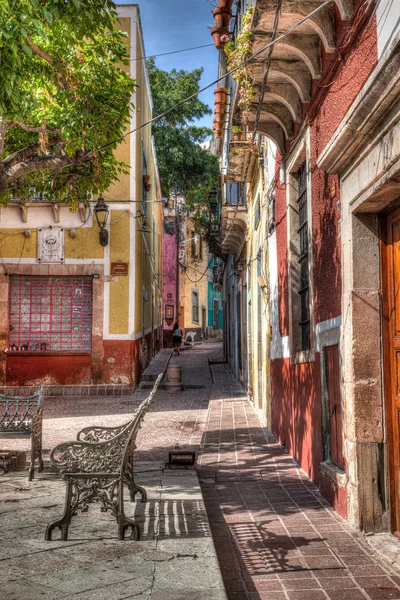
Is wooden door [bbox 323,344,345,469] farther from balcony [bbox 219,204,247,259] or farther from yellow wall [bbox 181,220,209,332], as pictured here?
yellow wall [bbox 181,220,209,332]

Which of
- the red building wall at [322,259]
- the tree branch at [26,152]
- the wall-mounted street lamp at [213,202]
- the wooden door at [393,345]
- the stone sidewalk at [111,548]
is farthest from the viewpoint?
the wall-mounted street lamp at [213,202]

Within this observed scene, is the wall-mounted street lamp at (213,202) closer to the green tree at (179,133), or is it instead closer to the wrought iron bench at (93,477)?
the green tree at (179,133)

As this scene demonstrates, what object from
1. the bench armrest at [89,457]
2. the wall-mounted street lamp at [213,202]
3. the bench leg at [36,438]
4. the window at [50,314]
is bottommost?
the bench leg at [36,438]

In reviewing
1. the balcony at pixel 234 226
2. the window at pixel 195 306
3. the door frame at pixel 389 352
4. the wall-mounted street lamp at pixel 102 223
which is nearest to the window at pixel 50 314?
the wall-mounted street lamp at pixel 102 223

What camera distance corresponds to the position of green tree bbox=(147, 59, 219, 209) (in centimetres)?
2962

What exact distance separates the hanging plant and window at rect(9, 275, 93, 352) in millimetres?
8730

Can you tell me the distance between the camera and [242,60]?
6492 mm

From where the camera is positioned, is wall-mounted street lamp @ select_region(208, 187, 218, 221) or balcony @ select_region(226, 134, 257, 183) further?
wall-mounted street lamp @ select_region(208, 187, 218, 221)

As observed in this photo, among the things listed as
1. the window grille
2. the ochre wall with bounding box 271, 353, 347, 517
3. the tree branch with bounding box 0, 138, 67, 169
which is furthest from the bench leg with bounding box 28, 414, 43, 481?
the tree branch with bounding box 0, 138, 67, 169

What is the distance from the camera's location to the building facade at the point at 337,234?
410 centimetres

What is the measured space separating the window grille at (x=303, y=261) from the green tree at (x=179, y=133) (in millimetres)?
22302

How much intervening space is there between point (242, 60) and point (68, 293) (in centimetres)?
976

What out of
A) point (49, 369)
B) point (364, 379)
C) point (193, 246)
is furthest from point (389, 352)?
point (193, 246)

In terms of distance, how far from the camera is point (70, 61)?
8.05 metres
